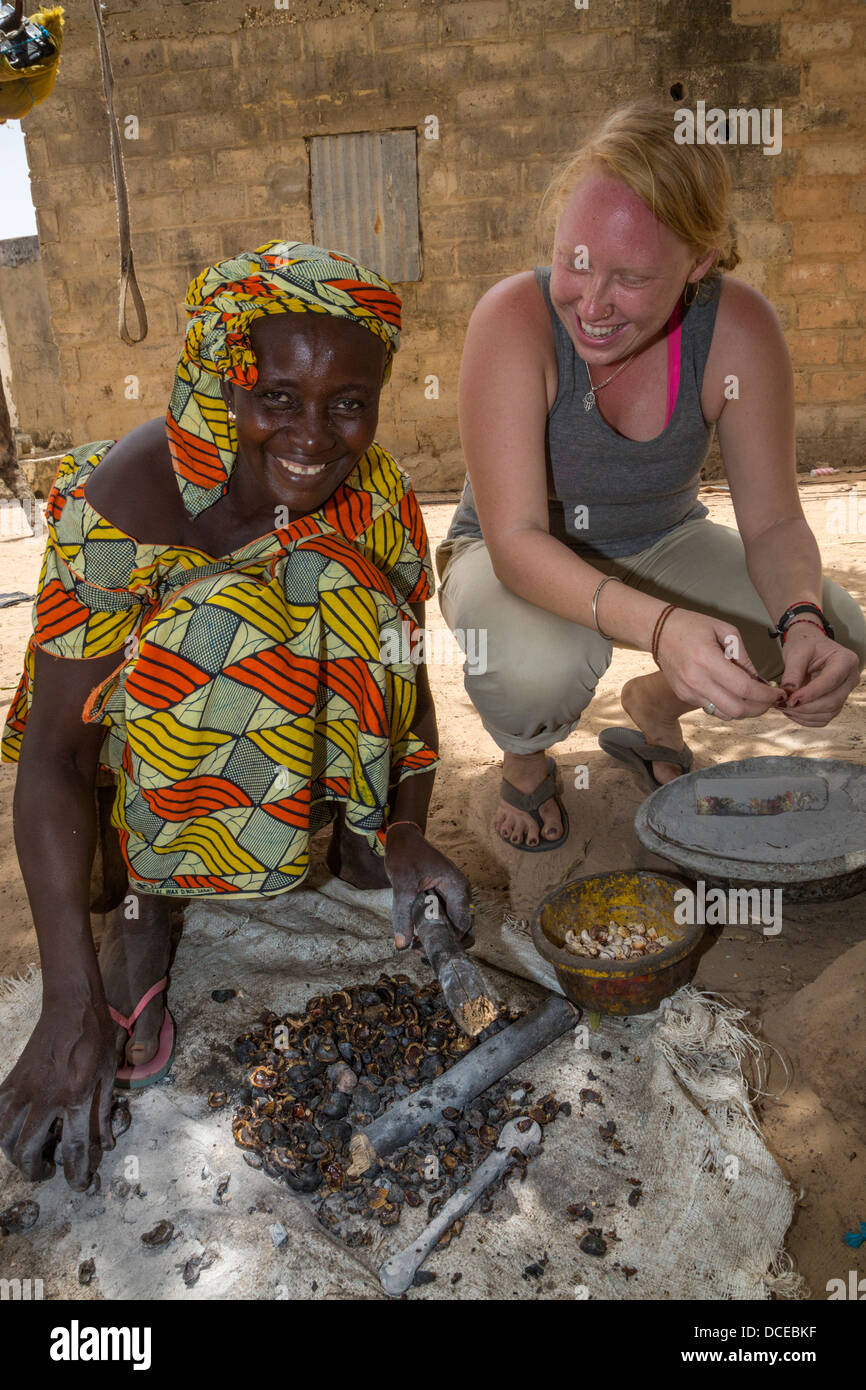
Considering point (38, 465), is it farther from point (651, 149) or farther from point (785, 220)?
point (651, 149)

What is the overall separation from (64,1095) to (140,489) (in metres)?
1.13

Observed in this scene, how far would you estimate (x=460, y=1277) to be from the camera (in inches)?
57.9

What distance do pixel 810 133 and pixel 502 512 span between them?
6972 mm

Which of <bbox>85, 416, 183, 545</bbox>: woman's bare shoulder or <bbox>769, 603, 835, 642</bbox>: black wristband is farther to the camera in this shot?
<bbox>769, 603, 835, 642</bbox>: black wristband

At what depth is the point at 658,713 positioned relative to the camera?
287cm

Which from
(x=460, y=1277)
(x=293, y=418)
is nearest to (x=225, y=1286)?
(x=460, y=1277)

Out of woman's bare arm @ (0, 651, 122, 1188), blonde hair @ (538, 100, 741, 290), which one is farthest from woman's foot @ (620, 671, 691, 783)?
woman's bare arm @ (0, 651, 122, 1188)

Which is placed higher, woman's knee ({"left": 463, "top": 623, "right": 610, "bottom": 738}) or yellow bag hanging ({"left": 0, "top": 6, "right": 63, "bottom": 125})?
yellow bag hanging ({"left": 0, "top": 6, "right": 63, "bottom": 125})

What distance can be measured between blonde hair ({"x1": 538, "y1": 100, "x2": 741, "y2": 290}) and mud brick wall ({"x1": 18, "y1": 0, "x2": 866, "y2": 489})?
19.7ft

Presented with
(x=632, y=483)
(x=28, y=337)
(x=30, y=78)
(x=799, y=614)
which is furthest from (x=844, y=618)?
(x=28, y=337)

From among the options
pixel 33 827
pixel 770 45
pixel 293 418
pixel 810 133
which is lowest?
pixel 33 827

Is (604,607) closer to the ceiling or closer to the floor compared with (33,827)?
closer to the ceiling

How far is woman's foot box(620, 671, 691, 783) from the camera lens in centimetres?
279

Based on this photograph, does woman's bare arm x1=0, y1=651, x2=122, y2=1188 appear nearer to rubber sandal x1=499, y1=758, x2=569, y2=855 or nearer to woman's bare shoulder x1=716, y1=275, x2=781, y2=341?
rubber sandal x1=499, y1=758, x2=569, y2=855
